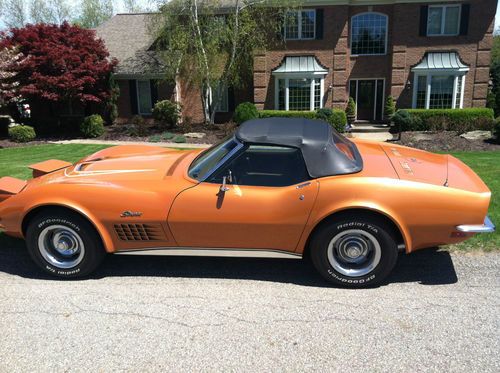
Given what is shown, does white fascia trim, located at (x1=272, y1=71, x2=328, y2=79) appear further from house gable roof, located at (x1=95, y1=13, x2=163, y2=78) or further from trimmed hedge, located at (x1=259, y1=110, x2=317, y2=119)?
house gable roof, located at (x1=95, y1=13, x2=163, y2=78)

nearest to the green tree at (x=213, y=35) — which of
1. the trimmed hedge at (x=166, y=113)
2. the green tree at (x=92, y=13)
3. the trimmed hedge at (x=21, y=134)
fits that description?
the trimmed hedge at (x=166, y=113)

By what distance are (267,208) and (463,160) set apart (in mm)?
8743

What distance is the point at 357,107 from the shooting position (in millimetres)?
21656

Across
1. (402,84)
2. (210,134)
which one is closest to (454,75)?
(402,84)

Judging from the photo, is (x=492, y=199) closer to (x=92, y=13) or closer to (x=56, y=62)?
(x=56, y=62)

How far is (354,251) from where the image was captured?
402 centimetres

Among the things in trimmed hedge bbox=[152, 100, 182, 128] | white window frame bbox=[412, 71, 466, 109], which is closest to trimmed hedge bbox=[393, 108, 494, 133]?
white window frame bbox=[412, 71, 466, 109]

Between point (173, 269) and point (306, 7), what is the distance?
17982 mm

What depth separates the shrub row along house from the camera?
19.7 m

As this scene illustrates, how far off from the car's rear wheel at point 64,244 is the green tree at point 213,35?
15.3 metres

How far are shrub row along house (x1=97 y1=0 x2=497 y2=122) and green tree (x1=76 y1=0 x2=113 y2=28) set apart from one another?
127 feet

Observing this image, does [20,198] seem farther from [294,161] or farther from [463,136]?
[463,136]

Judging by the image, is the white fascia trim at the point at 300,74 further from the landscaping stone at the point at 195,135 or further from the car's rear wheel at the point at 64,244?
the car's rear wheel at the point at 64,244

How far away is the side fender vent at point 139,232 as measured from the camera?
413cm
